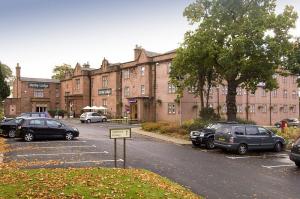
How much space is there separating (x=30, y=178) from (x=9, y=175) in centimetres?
96

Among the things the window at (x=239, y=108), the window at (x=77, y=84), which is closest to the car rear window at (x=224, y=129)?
the window at (x=239, y=108)

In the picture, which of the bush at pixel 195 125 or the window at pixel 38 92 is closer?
the bush at pixel 195 125

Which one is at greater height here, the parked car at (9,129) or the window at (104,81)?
the window at (104,81)

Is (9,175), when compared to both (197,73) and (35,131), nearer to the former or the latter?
(35,131)

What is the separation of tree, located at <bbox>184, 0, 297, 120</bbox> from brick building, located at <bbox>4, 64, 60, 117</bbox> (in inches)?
1931

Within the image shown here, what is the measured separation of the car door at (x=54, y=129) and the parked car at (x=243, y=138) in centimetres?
1083

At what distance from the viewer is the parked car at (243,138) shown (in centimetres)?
2142

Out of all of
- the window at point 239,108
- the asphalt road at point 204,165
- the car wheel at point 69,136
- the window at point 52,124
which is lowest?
the asphalt road at point 204,165

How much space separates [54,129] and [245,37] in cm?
1543

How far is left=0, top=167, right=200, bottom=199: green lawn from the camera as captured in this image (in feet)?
31.0

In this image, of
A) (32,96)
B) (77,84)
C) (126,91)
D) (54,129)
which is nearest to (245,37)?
(54,129)

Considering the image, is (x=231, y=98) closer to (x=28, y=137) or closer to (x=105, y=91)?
(x=28, y=137)

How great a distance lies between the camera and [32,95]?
243ft

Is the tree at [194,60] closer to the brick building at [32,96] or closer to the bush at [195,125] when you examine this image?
the bush at [195,125]
